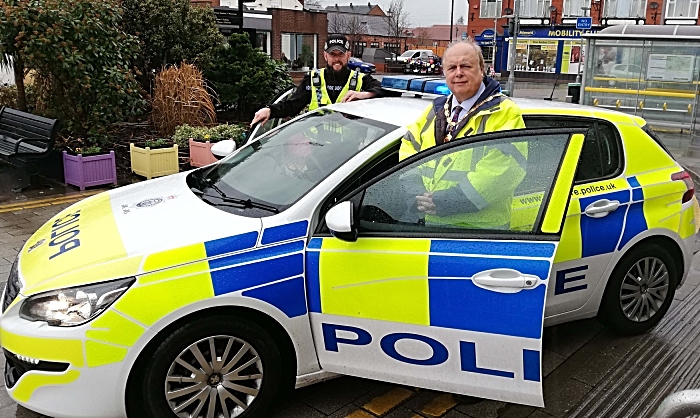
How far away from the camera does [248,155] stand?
4.11 metres

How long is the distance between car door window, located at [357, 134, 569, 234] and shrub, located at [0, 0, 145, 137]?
23.2 feet

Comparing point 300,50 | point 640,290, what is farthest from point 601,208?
point 300,50

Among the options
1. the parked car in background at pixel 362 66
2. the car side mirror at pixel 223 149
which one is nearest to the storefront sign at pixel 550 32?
the parked car in background at pixel 362 66

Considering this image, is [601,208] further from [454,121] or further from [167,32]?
[167,32]

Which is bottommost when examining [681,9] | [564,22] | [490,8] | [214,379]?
[214,379]

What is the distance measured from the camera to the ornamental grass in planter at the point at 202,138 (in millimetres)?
9172

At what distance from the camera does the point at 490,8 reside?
5022cm

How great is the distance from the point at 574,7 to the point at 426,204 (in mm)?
47147

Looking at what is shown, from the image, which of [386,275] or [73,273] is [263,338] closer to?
[386,275]

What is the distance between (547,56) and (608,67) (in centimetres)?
2871

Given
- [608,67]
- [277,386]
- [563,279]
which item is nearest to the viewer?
[277,386]

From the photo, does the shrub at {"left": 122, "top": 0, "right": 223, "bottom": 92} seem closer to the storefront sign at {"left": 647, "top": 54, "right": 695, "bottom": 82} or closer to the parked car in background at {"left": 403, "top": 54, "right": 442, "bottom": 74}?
the storefront sign at {"left": 647, "top": 54, "right": 695, "bottom": 82}

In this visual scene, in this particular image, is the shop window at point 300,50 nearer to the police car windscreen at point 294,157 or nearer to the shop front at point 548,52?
the shop front at point 548,52

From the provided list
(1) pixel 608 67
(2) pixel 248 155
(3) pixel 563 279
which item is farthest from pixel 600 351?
(1) pixel 608 67
